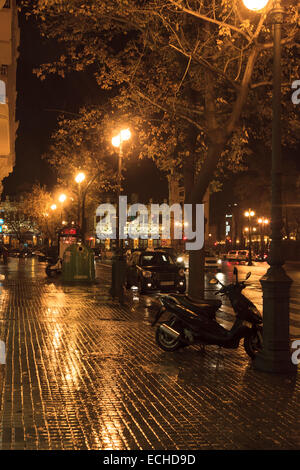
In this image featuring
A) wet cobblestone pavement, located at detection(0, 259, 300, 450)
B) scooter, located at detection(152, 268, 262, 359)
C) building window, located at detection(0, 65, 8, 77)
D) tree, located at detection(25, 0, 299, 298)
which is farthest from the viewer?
building window, located at detection(0, 65, 8, 77)

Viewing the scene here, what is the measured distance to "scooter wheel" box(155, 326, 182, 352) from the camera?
10.1m

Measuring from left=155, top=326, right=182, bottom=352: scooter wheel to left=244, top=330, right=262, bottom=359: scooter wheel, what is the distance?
3.65 ft

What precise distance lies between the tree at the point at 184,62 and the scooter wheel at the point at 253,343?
4.49 m

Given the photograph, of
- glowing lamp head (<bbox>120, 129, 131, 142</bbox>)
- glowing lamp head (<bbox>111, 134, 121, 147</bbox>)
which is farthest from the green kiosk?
glowing lamp head (<bbox>120, 129, 131, 142</bbox>)

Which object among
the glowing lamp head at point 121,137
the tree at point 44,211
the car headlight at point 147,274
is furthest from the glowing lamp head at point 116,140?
the tree at point 44,211

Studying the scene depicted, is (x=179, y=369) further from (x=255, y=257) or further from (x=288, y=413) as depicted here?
(x=255, y=257)

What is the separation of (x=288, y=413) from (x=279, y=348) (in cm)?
211

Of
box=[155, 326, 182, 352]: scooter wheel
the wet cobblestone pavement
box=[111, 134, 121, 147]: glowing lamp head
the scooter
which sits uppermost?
box=[111, 134, 121, 147]: glowing lamp head

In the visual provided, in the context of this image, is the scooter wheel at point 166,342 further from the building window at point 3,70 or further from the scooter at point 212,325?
the building window at point 3,70

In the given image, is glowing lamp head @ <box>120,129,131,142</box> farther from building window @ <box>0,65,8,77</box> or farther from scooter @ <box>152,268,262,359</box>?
building window @ <box>0,65,8,77</box>

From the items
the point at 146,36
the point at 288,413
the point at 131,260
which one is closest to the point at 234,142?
the point at 146,36

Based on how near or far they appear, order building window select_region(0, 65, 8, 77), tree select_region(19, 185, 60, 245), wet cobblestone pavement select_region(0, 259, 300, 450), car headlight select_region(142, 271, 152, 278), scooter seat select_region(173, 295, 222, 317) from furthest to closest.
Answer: tree select_region(19, 185, 60, 245), building window select_region(0, 65, 8, 77), car headlight select_region(142, 271, 152, 278), scooter seat select_region(173, 295, 222, 317), wet cobblestone pavement select_region(0, 259, 300, 450)

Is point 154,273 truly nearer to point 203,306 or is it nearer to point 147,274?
point 147,274

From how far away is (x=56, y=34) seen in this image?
1472cm
